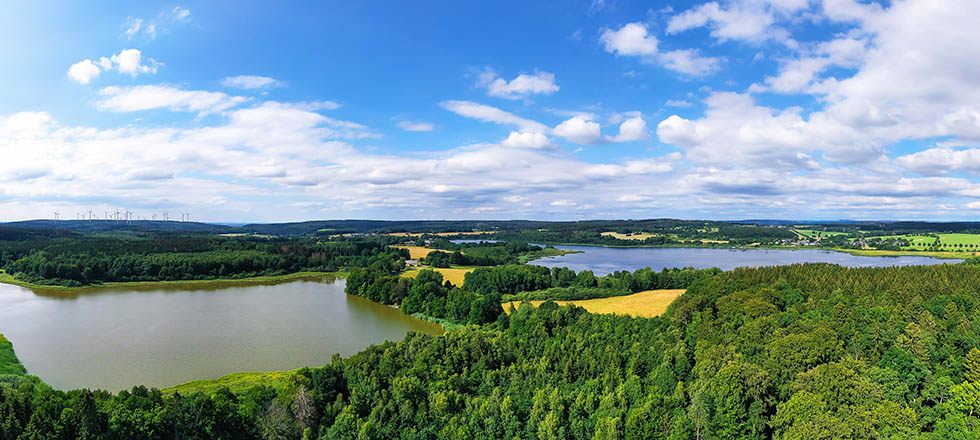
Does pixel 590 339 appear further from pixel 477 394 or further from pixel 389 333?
pixel 389 333

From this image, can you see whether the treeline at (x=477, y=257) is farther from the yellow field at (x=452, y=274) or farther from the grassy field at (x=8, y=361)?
the grassy field at (x=8, y=361)

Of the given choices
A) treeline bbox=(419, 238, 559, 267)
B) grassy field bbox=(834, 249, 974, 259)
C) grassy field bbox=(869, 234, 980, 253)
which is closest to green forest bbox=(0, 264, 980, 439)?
treeline bbox=(419, 238, 559, 267)

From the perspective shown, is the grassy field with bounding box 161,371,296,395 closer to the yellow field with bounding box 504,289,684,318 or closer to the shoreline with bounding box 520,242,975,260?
the yellow field with bounding box 504,289,684,318

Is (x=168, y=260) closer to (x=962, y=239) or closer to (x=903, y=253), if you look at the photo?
(x=903, y=253)

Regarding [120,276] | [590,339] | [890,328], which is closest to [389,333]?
[590,339]

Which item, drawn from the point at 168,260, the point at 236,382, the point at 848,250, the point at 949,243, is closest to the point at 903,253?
the point at 848,250

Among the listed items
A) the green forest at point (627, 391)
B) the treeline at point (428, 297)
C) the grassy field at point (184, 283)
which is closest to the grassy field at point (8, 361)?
the green forest at point (627, 391)
